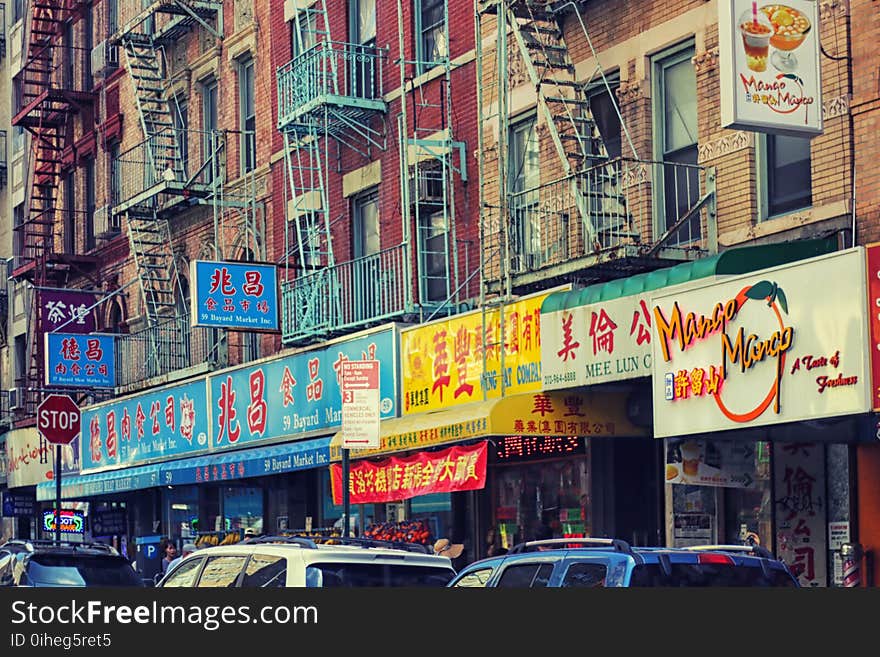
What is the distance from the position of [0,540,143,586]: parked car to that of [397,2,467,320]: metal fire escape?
7153mm

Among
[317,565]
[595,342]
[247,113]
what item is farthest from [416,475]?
[247,113]

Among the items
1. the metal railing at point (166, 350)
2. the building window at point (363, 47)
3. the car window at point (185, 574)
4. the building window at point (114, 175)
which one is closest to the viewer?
the car window at point (185, 574)

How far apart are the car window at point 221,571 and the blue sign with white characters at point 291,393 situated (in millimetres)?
11177

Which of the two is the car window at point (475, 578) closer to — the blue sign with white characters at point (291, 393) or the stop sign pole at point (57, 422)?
the blue sign with white characters at point (291, 393)

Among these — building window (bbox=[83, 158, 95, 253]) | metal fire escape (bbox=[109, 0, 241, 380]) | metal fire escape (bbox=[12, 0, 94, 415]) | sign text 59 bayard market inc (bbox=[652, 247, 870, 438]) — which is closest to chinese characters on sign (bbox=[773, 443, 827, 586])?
sign text 59 bayard market inc (bbox=[652, 247, 870, 438])

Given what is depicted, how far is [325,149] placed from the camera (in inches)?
1150

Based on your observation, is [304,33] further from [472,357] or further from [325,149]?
[472,357]

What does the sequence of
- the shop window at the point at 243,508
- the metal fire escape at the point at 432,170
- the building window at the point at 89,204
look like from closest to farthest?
1. the metal fire escape at the point at 432,170
2. the shop window at the point at 243,508
3. the building window at the point at 89,204

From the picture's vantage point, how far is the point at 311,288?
2845 cm

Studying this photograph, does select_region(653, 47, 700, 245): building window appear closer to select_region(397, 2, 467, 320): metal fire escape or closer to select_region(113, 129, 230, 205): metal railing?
select_region(397, 2, 467, 320): metal fire escape

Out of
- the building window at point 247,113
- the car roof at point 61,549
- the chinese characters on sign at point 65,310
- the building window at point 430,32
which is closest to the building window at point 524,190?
the building window at point 430,32

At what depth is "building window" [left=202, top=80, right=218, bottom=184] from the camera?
33.6 m

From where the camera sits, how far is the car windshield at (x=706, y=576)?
1214 centimetres

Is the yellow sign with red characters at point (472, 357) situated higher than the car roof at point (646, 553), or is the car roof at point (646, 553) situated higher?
the yellow sign with red characters at point (472, 357)
